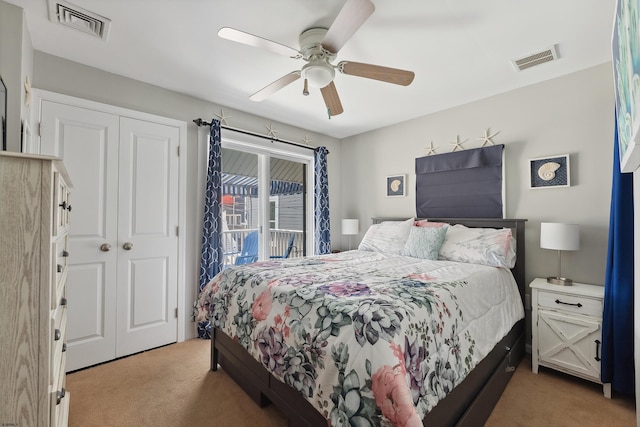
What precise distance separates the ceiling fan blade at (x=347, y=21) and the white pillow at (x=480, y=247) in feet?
6.54

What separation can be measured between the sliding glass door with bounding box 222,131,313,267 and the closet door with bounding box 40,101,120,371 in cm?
109

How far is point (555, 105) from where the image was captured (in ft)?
8.44

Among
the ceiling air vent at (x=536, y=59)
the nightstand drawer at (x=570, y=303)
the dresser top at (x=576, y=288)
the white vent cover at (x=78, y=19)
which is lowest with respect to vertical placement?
the nightstand drawer at (x=570, y=303)

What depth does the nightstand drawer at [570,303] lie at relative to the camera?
2033mm

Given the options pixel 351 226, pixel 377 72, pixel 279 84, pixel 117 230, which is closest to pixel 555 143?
pixel 377 72

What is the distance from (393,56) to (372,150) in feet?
6.33

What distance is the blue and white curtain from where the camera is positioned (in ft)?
6.14

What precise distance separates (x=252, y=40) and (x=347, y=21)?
1.93 feet

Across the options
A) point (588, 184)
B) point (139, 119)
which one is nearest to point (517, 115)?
point (588, 184)

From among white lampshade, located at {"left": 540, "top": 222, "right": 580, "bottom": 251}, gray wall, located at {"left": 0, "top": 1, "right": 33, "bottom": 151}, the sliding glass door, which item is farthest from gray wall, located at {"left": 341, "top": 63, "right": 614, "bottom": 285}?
gray wall, located at {"left": 0, "top": 1, "right": 33, "bottom": 151}

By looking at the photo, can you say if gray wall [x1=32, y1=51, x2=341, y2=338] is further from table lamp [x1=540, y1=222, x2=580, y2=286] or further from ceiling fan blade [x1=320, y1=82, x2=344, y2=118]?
table lamp [x1=540, y1=222, x2=580, y2=286]

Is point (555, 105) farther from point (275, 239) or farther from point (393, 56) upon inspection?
point (275, 239)

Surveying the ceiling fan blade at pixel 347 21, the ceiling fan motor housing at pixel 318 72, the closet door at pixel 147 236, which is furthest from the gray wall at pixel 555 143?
the closet door at pixel 147 236

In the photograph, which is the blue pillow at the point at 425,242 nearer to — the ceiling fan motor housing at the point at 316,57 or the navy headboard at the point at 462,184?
the navy headboard at the point at 462,184
